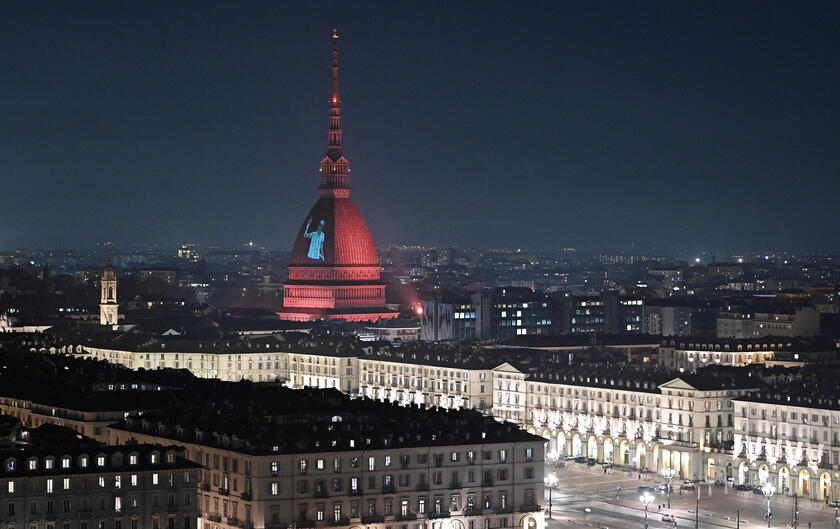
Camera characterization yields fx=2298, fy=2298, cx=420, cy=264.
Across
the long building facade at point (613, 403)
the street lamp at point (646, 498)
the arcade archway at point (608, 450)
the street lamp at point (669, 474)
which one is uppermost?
the long building facade at point (613, 403)

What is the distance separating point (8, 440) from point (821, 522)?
40093mm

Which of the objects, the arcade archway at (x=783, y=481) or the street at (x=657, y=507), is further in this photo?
the arcade archway at (x=783, y=481)

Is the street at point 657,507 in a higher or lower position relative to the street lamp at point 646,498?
lower

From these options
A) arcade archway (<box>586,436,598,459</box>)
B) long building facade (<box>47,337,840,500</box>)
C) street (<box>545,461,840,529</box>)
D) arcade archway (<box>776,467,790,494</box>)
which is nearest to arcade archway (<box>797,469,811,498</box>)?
long building facade (<box>47,337,840,500</box>)

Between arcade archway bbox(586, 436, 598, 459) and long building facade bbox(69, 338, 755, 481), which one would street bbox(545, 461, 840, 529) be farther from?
arcade archway bbox(586, 436, 598, 459)

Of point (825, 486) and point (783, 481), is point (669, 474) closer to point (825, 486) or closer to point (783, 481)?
point (783, 481)

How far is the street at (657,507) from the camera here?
110 meters

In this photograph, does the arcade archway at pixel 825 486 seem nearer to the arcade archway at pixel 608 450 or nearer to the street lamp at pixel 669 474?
the street lamp at pixel 669 474

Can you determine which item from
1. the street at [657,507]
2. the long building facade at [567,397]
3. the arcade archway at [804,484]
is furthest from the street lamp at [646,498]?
the long building facade at [567,397]

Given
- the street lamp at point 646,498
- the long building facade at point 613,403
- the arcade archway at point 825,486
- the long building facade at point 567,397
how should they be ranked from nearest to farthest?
the street lamp at point 646,498
the arcade archway at point 825,486
the long building facade at point 613,403
the long building facade at point 567,397

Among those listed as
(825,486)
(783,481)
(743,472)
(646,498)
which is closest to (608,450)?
(743,472)

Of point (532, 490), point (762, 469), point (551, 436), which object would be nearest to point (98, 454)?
point (532, 490)

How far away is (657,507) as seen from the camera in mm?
116688

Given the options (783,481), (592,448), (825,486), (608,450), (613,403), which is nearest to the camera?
(825,486)
